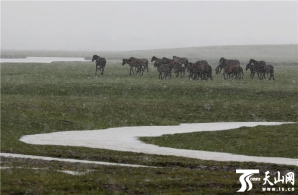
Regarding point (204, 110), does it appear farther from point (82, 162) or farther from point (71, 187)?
point (71, 187)

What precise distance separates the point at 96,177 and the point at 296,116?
27.9m

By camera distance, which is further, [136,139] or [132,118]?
[132,118]

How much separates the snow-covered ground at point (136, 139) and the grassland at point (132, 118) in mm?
Answer: 1520

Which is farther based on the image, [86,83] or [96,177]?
[86,83]

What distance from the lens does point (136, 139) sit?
34.5 meters

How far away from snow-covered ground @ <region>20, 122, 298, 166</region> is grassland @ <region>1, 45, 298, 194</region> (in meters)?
1.52

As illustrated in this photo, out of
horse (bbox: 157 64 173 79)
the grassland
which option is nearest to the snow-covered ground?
the grassland

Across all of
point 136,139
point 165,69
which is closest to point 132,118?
point 136,139

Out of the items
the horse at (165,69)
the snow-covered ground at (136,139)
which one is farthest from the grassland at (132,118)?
the snow-covered ground at (136,139)

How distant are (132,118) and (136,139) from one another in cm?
924

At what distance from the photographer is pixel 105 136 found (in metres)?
35.7

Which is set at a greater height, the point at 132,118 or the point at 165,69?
the point at 165,69

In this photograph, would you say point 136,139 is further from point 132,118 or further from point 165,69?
point 165,69

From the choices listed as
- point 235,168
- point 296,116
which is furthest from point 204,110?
point 235,168
